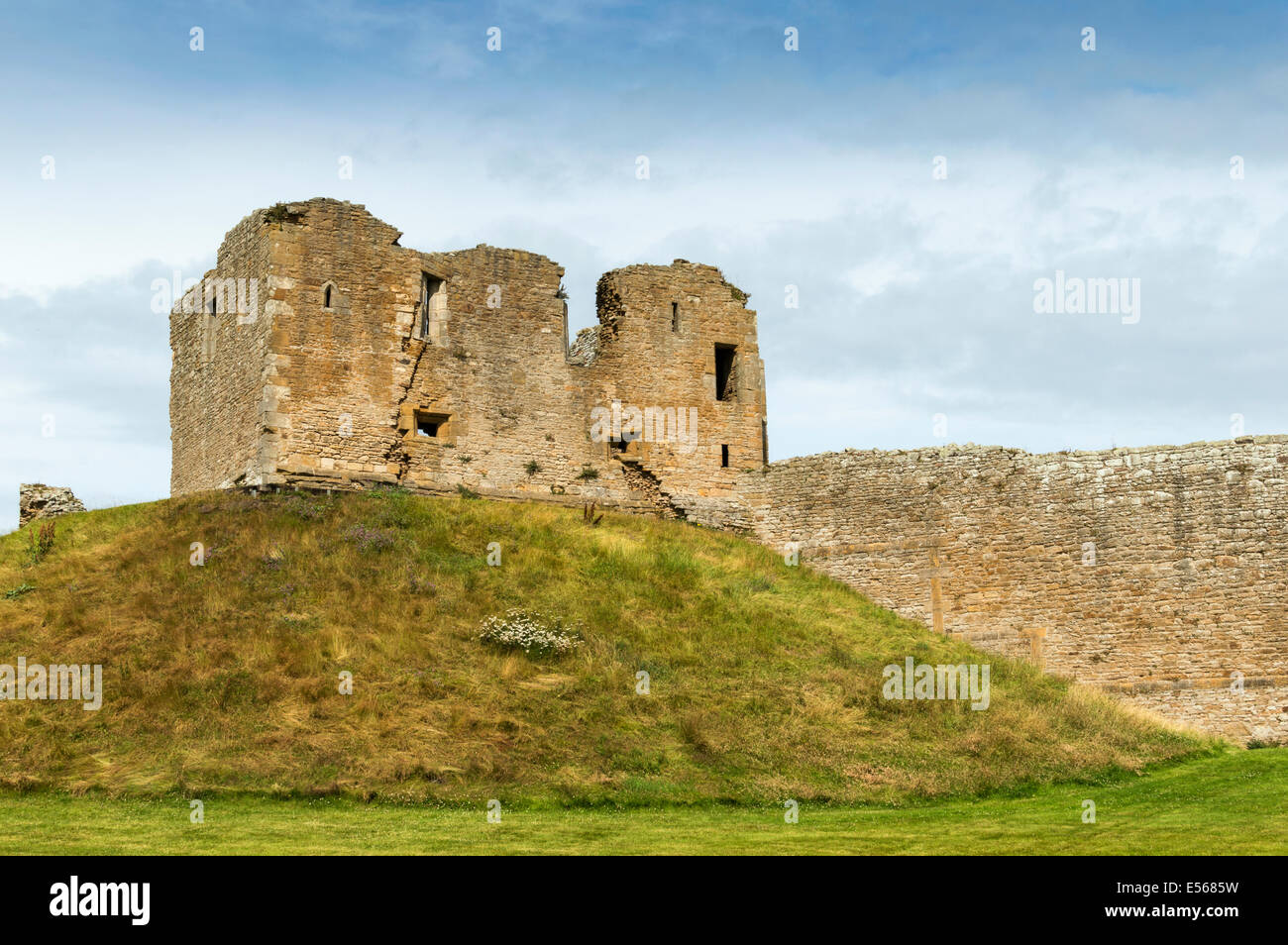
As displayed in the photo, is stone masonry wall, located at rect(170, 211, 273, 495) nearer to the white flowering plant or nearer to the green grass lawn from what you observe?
the white flowering plant

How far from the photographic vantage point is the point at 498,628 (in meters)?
21.0

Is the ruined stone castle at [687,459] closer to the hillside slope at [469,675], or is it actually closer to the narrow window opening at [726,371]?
the narrow window opening at [726,371]

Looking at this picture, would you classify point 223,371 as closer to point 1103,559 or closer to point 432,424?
point 432,424

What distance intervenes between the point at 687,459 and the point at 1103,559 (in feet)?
28.7

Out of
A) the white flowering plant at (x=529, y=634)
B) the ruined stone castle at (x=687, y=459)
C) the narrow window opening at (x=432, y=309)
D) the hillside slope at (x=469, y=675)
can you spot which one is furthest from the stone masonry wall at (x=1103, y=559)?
the narrow window opening at (x=432, y=309)

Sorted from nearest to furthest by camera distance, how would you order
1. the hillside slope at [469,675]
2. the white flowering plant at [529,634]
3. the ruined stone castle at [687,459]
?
the hillside slope at [469,675] → the white flowering plant at [529,634] → the ruined stone castle at [687,459]

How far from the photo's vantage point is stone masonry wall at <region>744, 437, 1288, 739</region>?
23219 mm

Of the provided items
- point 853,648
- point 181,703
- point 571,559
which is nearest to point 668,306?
point 571,559

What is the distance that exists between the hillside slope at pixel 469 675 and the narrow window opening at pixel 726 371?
5.02 m

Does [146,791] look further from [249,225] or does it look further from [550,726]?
[249,225]

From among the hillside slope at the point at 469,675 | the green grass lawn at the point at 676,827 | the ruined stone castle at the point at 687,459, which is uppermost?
the ruined stone castle at the point at 687,459

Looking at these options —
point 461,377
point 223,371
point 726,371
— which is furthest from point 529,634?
point 726,371

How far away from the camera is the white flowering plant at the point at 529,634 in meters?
20.7

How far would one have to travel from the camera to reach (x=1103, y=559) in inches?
963
